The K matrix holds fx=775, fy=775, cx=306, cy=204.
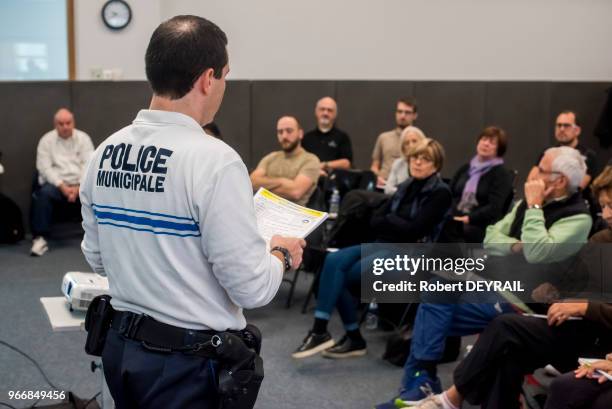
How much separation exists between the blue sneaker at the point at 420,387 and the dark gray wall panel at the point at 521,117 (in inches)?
185

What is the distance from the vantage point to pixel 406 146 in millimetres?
5230

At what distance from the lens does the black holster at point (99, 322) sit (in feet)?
5.83

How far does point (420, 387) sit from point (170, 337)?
1.97m

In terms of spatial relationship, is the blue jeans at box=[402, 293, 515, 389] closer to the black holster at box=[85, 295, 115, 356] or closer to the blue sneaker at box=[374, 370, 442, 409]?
the blue sneaker at box=[374, 370, 442, 409]

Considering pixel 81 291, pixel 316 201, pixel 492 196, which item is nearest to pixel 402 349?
pixel 316 201

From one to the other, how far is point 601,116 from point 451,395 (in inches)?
211

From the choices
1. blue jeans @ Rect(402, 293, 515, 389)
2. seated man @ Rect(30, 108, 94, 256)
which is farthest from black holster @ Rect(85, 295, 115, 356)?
seated man @ Rect(30, 108, 94, 256)

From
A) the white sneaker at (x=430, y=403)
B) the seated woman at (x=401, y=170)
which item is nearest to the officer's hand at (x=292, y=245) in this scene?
the white sneaker at (x=430, y=403)

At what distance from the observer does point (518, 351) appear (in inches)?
118

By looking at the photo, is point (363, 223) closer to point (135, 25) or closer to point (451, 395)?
point (451, 395)

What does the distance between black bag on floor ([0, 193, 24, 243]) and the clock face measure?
1.96m

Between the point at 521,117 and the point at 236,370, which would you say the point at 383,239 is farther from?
the point at 521,117

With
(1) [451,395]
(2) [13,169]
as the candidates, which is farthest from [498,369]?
(2) [13,169]

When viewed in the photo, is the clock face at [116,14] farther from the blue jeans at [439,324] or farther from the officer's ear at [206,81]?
the officer's ear at [206,81]
